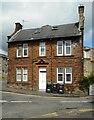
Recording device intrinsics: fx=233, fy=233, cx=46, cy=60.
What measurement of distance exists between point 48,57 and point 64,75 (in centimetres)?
294

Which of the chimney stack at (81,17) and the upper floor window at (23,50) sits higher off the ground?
the chimney stack at (81,17)

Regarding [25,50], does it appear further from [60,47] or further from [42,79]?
[60,47]

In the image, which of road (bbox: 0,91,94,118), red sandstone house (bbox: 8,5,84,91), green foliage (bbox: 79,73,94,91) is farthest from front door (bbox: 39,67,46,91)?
road (bbox: 0,91,94,118)

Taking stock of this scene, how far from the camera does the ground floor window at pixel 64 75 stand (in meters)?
26.5

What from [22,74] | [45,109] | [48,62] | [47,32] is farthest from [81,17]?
[45,109]

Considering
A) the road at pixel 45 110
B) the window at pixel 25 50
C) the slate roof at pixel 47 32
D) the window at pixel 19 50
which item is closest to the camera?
the road at pixel 45 110

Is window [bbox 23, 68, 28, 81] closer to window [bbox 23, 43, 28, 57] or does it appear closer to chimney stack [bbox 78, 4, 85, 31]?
window [bbox 23, 43, 28, 57]

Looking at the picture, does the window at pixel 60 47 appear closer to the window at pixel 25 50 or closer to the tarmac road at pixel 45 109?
the window at pixel 25 50

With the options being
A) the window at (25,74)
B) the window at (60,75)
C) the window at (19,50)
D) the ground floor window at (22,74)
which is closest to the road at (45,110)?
the window at (60,75)

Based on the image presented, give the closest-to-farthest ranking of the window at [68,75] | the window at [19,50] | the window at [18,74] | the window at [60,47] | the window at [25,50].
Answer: the window at [68,75] < the window at [60,47] < the window at [25,50] < the window at [18,74] < the window at [19,50]

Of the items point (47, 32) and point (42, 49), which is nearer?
point (42, 49)

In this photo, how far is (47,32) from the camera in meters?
30.0

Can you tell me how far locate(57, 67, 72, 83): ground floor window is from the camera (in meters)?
26.5

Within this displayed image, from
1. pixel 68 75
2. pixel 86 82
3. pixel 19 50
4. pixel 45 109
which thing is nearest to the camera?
pixel 45 109
